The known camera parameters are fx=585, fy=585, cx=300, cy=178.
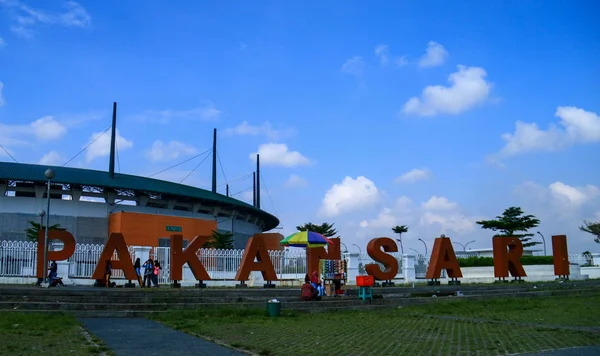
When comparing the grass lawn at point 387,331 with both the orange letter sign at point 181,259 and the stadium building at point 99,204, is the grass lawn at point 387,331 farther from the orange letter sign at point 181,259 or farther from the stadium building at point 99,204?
the stadium building at point 99,204

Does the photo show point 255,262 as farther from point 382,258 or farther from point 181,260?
point 382,258

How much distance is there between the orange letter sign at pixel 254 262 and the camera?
24.7 m

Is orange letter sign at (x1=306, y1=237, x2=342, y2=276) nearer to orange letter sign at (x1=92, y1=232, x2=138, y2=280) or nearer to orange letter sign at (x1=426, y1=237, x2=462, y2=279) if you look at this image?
orange letter sign at (x1=426, y1=237, x2=462, y2=279)

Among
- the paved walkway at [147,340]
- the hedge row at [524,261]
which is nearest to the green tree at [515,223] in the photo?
the hedge row at [524,261]

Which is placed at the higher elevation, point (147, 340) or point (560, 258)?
point (560, 258)

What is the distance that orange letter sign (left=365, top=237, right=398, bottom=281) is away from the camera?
1037 inches

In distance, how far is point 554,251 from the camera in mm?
30188

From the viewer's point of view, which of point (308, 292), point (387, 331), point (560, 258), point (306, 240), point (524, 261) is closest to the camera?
point (387, 331)

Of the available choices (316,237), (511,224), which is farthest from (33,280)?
(511,224)

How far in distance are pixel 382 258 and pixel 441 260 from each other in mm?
3303

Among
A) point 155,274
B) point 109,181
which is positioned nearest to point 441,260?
point 155,274

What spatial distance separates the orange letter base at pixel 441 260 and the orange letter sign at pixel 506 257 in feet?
6.88

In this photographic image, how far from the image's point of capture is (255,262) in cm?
2511

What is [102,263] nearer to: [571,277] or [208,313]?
[208,313]
